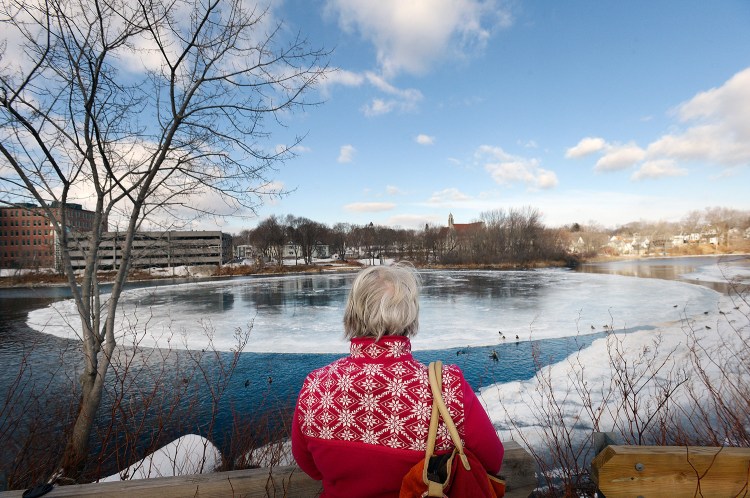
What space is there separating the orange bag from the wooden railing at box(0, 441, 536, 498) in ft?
1.79

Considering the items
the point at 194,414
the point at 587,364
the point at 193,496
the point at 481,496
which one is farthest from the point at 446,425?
the point at 587,364

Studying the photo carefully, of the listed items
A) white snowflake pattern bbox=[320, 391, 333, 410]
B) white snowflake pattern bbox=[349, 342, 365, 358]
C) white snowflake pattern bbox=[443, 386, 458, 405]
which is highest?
white snowflake pattern bbox=[349, 342, 365, 358]

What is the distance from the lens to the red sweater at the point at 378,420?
1.08 metres

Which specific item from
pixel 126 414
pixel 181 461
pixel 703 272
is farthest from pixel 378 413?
pixel 703 272

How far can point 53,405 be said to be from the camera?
21.9 feet

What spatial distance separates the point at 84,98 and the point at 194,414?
16.5 feet

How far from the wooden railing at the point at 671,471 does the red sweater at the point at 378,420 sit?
369 mm

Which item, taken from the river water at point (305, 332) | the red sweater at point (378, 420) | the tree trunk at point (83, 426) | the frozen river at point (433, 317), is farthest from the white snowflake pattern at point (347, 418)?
the frozen river at point (433, 317)

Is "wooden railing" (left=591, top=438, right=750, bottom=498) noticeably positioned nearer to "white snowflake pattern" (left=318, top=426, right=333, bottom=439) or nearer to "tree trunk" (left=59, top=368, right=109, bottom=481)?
"white snowflake pattern" (left=318, top=426, right=333, bottom=439)

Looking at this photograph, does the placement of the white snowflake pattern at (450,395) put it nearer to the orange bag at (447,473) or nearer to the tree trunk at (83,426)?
the orange bag at (447,473)

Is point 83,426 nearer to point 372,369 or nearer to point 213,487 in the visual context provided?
point 213,487

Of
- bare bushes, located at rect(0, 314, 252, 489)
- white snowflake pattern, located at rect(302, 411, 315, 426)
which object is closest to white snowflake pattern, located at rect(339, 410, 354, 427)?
white snowflake pattern, located at rect(302, 411, 315, 426)

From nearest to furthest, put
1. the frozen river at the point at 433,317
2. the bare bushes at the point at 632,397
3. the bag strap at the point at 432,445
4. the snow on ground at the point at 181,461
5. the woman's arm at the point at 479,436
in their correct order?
the bag strap at the point at 432,445 → the woman's arm at the point at 479,436 → the bare bushes at the point at 632,397 → the snow on ground at the point at 181,461 → the frozen river at the point at 433,317

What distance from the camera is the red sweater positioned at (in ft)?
3.56
